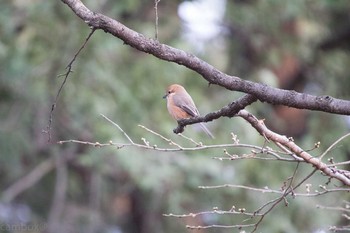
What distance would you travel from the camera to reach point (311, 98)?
3.59 metres

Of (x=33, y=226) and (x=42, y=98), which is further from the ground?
(x=42, y=98)

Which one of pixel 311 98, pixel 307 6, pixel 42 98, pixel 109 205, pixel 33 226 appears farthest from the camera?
pixel 109 205

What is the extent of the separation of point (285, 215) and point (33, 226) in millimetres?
3395

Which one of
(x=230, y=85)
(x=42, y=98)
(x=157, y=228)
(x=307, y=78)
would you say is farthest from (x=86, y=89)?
(x=230, y=85)

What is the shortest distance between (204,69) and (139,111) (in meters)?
5.71

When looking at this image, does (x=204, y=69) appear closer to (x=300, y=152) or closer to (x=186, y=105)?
(x=300, y=152)

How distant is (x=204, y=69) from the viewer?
365 cm

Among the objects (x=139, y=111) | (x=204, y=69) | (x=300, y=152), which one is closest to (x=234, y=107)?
(x=204, y=69)

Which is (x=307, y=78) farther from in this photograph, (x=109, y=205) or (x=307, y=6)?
(x=109, y=205)

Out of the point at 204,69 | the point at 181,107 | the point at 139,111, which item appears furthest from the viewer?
the point at 139,111

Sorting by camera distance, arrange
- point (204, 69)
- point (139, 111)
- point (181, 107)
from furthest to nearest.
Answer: point (139, 111) < point (181, 107) < point (204, 69)

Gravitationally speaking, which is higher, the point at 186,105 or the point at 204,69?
the point at 186,105

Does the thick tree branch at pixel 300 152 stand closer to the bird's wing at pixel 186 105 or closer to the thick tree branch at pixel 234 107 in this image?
the thick tree branch at pixel 234 107

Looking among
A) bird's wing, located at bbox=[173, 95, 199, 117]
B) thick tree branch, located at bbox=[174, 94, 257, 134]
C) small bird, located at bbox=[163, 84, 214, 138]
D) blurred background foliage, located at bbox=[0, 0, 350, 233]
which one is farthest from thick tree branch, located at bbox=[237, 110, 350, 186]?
blurred background foliage, located at bbox=[0, 0, 350, 233]
